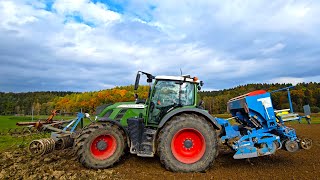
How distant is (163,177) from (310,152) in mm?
6198

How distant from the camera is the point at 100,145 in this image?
694 centimetres

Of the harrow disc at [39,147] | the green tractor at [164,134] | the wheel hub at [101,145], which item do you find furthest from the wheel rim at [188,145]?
the harrow disc at [39,147]

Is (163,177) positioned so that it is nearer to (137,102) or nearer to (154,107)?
(154,107)

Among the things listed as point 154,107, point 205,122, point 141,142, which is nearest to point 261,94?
point 205,122

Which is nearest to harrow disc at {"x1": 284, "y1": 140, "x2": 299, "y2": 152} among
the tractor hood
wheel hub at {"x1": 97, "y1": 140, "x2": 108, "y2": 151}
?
the tractor hood

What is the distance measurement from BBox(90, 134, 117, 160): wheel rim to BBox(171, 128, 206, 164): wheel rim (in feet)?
5.37

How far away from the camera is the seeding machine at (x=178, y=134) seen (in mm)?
6746

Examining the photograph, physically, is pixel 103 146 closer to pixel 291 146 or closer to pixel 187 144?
pixel 187 144

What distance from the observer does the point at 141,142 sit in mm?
7039

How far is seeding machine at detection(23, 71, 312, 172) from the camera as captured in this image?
266 inches

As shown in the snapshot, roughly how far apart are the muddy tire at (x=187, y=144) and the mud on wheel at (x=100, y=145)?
116 cm

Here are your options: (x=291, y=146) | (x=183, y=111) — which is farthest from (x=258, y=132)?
(x=183, y=111)

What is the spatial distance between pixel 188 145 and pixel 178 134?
1.27ft

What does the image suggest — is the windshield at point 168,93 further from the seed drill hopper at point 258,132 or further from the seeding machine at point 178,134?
the seed drill hopper at point 258,132
